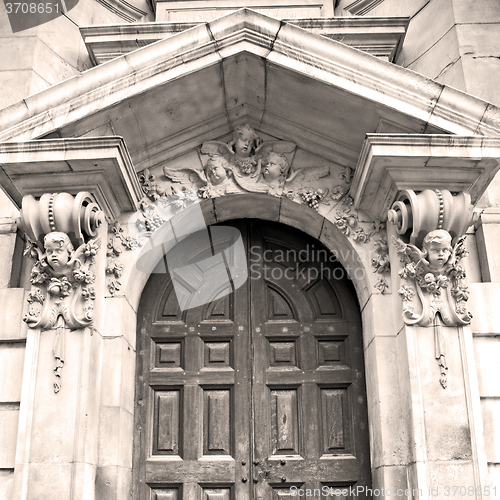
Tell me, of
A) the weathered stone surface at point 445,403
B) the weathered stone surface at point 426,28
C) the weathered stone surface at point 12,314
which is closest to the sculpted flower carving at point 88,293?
the weathered stone surface at point 12,314

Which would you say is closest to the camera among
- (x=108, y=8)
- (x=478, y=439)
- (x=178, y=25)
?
(x=478, y=439)

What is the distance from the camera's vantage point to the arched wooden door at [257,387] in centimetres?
519

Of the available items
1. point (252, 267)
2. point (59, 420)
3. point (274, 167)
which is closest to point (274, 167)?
point (274, 167)

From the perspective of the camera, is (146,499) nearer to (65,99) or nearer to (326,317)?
(326,317)

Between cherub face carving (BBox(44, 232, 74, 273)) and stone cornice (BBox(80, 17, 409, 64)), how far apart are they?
2.50 m

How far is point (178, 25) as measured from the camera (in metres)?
6.39

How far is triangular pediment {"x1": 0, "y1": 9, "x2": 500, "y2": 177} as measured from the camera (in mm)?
4883

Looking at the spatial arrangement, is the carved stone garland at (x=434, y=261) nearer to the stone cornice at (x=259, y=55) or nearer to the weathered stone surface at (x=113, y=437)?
the stone cornice at (x=259, y=55)

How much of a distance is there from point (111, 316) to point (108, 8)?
3657mm

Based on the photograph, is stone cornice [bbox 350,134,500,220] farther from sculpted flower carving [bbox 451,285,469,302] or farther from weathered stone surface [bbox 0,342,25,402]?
weathered stone surface [bbox 0,342,25,402]

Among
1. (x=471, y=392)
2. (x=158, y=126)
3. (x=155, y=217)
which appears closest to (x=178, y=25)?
(x=158, y=126)

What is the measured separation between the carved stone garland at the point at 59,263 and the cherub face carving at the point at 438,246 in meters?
2.57

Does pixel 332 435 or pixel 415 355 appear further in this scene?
pixel 332 435

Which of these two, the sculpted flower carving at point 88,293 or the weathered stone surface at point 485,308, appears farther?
the weathered stone surface at point 485,308
